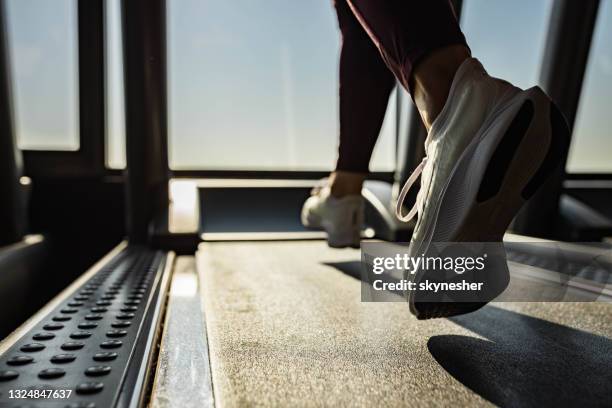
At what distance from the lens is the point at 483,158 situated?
0.59m

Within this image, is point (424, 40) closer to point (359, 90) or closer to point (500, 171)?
point (500, 171)

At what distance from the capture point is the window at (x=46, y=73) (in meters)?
1.88

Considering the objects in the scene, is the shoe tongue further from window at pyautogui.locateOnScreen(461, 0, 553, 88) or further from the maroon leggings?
window at pyautogui.locateOnScreen(461, 0, 553, 88)

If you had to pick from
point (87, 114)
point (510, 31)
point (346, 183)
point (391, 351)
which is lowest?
point (391, 351)

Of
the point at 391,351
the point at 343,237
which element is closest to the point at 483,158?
the point at 391,351

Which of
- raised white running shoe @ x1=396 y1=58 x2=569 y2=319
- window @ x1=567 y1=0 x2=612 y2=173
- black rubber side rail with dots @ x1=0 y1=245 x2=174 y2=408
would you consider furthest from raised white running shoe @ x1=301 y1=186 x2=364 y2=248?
window @ x1=567 y1=0 x2=612 y2=173

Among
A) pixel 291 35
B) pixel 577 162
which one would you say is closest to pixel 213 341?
pixel 291 35

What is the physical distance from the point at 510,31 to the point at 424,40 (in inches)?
71.9

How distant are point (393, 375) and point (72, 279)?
177cm

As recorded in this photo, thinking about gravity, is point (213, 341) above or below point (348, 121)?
below

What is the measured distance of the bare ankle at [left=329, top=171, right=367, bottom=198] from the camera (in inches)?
51.6

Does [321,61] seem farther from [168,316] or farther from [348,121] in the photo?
[168,316]

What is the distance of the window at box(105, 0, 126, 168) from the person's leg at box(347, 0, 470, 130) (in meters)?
1.52

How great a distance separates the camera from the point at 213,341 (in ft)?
2.16
